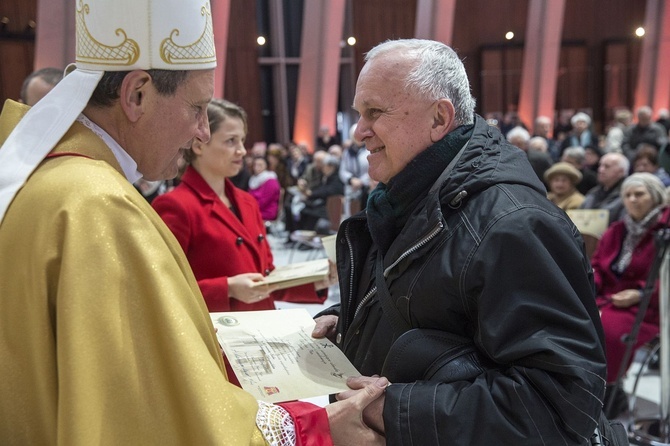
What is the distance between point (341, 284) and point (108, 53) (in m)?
0.88

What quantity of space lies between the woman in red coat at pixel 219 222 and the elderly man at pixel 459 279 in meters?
0.98

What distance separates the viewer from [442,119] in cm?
180

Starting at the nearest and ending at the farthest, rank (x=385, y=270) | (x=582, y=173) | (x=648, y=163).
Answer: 1. (x=385, y=270)
2. (x=648, y=163)
3. (x=582, y=173)

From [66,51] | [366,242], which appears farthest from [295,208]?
[366,242]

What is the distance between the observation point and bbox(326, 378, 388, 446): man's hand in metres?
1.55

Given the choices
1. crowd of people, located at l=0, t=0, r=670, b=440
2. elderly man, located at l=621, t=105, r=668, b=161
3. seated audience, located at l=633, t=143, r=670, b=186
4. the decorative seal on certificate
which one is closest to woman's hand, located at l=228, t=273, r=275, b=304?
crowd of people, located at l=0, t=0, r=670, b=440

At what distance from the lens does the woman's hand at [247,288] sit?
2707 mm

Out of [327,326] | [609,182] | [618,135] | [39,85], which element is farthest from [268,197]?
[327,326]

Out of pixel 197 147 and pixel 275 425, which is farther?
pixel 197 147

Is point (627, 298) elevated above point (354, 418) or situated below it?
below

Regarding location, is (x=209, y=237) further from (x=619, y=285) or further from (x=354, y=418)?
(x=619, y=285)

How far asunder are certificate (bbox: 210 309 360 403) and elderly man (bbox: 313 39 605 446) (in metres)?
0.09

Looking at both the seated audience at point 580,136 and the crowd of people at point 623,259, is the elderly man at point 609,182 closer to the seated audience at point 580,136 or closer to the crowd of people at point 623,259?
the crowd of people at point 623,259

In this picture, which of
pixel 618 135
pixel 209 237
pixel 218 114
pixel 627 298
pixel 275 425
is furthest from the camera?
pixel 618 135
